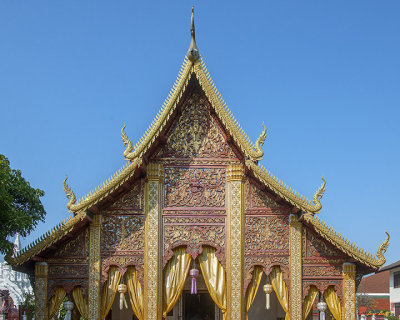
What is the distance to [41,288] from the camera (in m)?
11.2

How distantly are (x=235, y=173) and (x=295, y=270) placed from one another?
2.46 metres

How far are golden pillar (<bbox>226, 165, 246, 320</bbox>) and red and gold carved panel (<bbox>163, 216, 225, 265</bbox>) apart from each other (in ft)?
0.59

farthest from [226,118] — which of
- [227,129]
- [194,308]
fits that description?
[194,308]

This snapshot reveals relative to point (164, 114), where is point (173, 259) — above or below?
below

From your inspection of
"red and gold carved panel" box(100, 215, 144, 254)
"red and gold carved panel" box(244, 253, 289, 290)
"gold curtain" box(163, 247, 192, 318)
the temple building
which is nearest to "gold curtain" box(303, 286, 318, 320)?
the temple building

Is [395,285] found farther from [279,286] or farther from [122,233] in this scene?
[122,233]

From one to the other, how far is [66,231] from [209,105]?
4088mm

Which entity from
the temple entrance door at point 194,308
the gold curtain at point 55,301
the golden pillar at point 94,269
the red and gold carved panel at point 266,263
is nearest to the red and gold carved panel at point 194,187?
the red and gold carved panel at point 266,263

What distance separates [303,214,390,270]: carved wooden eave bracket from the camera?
11.4 meters

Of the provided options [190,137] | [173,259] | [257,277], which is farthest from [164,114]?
[257,277]

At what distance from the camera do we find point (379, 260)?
1137 cm

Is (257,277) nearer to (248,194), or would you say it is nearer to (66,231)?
(248,194)

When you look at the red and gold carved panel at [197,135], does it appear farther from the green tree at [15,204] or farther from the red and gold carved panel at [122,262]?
the green tree at [15,204]

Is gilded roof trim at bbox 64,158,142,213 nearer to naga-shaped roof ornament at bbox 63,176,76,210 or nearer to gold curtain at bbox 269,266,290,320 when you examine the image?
naga-shaped roof ornament at bbox 63,176,76,210
